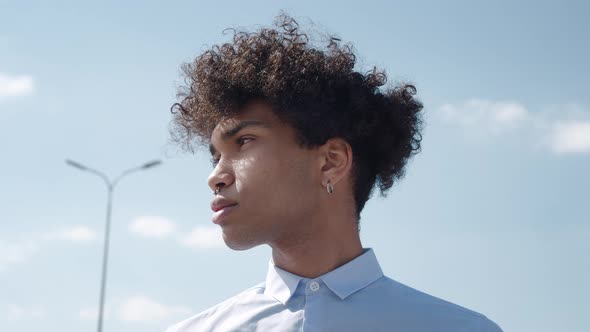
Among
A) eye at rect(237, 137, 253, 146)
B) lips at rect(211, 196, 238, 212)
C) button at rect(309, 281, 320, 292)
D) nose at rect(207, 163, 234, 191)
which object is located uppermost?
eye at rect(237, 137, 253, 146)

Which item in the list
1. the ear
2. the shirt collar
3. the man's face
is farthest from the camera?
the ear

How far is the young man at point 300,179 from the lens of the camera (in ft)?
11.8

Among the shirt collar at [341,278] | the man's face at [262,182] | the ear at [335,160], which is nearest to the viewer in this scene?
the man's face at [262,182]

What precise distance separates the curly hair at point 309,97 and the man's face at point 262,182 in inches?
3.5

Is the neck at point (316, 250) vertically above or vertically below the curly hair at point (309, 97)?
below

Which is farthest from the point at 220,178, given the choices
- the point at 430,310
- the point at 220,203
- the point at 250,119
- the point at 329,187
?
the point at 430,310

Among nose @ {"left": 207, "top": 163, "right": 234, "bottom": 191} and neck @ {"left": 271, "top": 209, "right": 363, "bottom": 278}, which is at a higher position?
nose @ {"left": 207, "top": 163, "right": 234, "bottom": 191}

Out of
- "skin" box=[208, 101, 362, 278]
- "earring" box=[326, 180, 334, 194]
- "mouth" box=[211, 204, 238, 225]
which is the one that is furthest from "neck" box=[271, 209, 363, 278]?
"mouth" box=[211, 204, 238, 225]

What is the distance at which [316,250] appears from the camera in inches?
147

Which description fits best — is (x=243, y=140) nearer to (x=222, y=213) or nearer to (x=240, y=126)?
(x=240, y=126)

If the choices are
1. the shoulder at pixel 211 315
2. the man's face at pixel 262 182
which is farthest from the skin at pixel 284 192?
the shoulder at pixel 211 315

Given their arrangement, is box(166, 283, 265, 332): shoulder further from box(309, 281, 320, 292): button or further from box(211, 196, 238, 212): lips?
box(211, 196, 238, 212): lips

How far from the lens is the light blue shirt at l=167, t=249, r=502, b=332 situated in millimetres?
3580

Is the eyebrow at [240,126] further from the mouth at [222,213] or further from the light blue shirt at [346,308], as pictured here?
the light blue shirt at [346,308]
